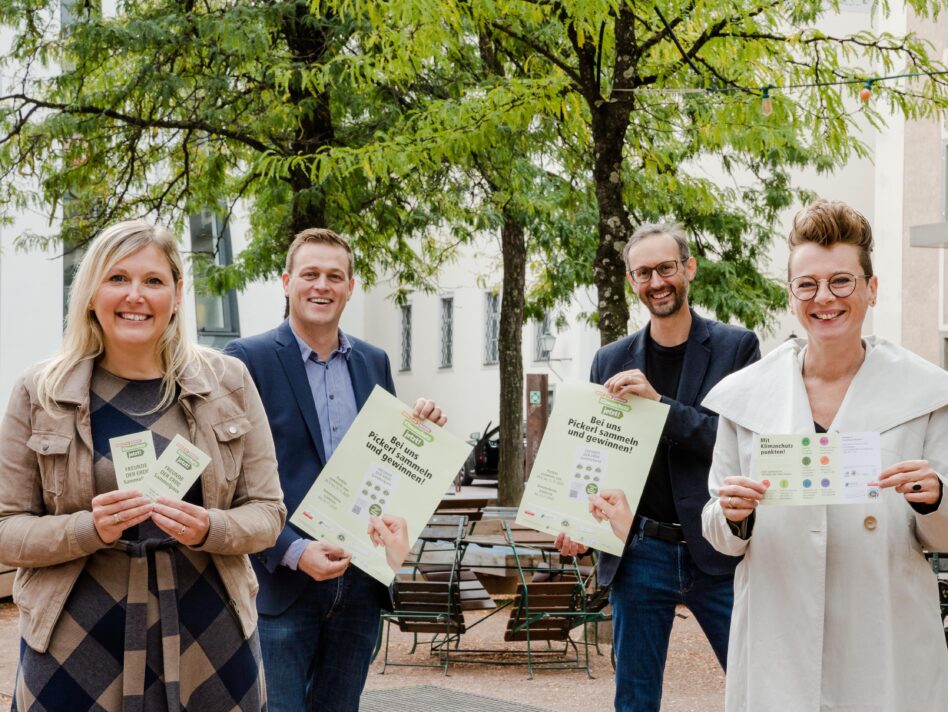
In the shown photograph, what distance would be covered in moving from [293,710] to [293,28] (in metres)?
9.24

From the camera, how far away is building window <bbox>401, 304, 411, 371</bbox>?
40188mm

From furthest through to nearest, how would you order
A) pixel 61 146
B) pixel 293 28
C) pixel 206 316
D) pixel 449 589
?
1. pixel 206 316
2. pixel 61 146
3. pixel 293 28
4. pixel 449 589

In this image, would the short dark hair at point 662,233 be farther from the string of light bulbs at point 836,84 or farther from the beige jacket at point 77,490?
the string of light bulbs at point 836,84

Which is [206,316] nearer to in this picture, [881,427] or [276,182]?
[276,182]

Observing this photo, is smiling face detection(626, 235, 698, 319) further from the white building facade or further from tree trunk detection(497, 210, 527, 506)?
tree trunk detection(497, 210, 527, 506)

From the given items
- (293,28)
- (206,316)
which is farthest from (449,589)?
(206,316)

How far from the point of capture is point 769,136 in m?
9.38

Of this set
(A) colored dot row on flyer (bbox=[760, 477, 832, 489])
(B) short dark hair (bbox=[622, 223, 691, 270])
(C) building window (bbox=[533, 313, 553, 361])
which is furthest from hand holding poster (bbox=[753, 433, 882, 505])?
(C) building window (bbox=[533, 313, 553, 361])

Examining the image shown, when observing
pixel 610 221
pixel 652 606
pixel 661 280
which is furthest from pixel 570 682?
pixel 661 280

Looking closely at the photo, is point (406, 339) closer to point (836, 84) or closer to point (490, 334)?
point (490, 334)

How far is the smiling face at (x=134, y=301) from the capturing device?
3184 millimetres

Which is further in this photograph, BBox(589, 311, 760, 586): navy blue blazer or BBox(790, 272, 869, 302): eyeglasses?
BBox(589, 311, 760, 586): navy blue blazer

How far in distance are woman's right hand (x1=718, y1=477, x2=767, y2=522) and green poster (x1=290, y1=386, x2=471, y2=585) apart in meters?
1.26

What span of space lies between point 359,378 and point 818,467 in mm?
1795
